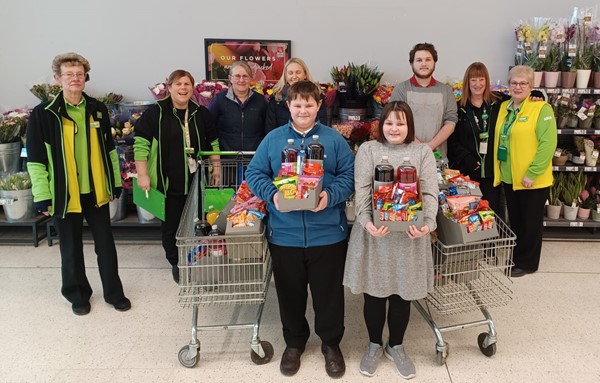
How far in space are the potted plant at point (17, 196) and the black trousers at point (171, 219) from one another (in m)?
1.65

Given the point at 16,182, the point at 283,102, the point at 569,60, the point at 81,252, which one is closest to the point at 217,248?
the point at 81,252

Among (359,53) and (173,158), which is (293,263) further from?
(359,53)

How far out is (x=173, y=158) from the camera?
3395mm

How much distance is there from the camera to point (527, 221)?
385 cm

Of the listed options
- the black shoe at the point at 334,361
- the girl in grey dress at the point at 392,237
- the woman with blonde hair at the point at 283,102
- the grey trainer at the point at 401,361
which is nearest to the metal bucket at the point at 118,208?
the woman with blonde hair at the point at 283,102

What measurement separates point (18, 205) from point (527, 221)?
4.35 meters

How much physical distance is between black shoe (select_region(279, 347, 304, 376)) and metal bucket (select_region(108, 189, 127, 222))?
2651 mm

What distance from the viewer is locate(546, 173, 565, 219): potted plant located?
15.0 feet

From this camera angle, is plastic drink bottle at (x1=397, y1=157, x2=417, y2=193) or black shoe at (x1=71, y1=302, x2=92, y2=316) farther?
black shoe at (x1=71, y1=302, x2=92, y2=316)

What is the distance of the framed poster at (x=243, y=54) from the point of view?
16.2ft

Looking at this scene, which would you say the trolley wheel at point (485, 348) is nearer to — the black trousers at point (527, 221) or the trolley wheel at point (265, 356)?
the trolley wheel at point (265, 356)

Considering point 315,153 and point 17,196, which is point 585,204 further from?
point 17,196

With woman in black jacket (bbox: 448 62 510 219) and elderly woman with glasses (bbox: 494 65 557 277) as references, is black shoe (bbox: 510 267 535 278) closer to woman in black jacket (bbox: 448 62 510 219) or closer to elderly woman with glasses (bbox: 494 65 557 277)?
elderly woman with glasses (bbox: 494 65 557 277)

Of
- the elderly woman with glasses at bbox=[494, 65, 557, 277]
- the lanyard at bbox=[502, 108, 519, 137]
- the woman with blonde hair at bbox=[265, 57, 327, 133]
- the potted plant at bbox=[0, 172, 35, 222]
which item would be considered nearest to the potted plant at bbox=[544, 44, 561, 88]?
the elderly woman with glasses at bbox=[494, 65, 557, 277]
